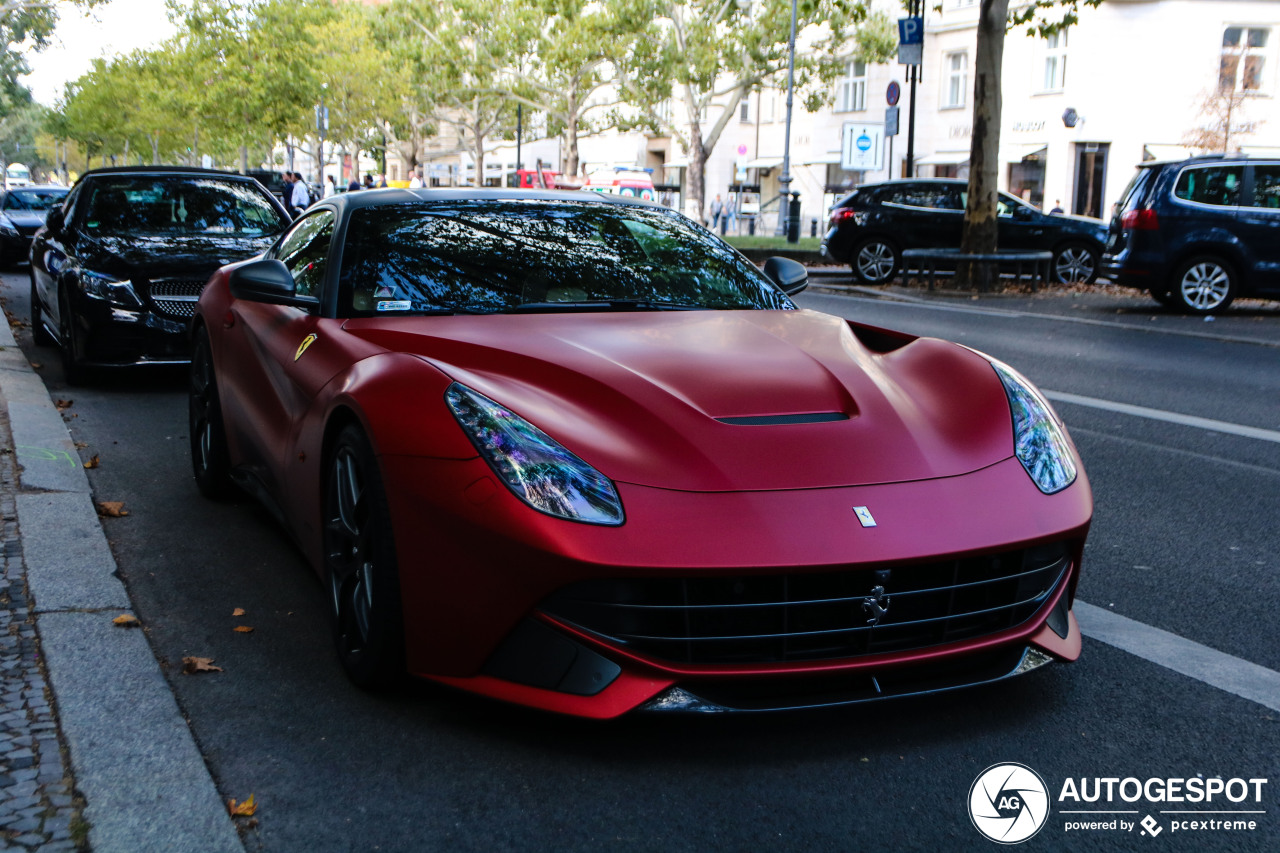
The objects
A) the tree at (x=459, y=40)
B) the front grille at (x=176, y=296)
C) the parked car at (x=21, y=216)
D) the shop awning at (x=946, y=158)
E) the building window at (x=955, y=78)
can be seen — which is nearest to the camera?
the front grille at (x=176, y=296)

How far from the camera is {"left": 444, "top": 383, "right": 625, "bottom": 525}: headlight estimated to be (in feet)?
9.34

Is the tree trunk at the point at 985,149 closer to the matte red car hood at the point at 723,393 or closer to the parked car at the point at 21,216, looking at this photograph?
the parked car at the point at 21,216

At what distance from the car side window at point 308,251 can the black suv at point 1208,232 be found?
480 inches

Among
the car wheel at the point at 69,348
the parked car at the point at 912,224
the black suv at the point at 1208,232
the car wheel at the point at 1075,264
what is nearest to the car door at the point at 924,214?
the parked car at the point at 912,224

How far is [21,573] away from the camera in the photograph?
13.8 ft

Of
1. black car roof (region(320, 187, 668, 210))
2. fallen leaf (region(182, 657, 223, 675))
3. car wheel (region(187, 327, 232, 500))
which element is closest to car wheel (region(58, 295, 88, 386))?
car wheel (region(187, 327, 232, 500))

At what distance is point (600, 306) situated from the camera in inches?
163

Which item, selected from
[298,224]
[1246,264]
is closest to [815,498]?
[298,224]

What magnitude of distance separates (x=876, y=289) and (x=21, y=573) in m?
15.4

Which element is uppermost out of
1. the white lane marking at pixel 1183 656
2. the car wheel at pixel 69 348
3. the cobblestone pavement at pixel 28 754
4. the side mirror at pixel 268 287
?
the side mirror at pixel 268 287

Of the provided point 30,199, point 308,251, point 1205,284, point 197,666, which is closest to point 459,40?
point 30,199

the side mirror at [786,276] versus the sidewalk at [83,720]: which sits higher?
the side mirror at [786,276]

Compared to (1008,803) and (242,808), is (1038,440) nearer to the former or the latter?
(1008,803)

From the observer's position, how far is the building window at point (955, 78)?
43469 millimetres
